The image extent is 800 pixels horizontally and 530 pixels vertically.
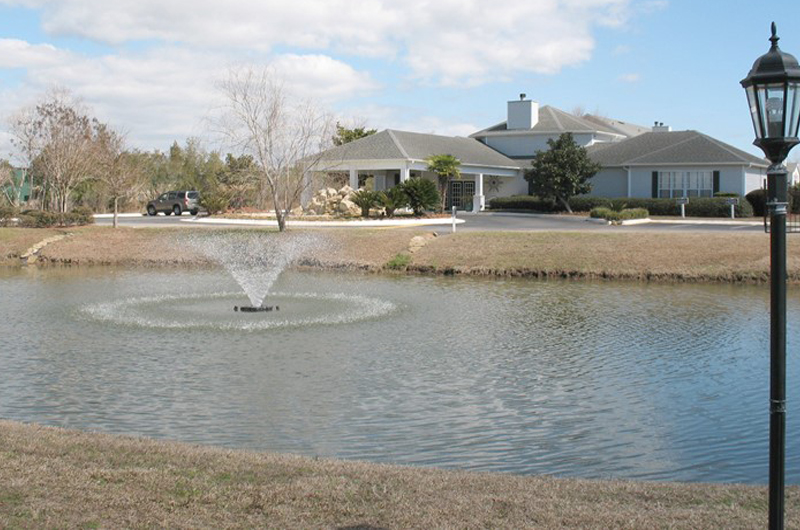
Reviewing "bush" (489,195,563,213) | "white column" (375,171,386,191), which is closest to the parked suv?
"white column" (375,171,386,191)

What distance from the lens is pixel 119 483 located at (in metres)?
7.12

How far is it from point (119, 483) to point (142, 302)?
50.6ft

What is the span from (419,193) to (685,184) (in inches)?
661

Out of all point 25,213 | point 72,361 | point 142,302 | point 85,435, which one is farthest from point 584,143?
point 85,435

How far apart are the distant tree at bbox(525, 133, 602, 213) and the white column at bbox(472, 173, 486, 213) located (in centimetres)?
374

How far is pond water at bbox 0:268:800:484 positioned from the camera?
32.5 ft

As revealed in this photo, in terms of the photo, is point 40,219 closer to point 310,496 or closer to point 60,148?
point 60,148

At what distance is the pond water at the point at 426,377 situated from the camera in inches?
390

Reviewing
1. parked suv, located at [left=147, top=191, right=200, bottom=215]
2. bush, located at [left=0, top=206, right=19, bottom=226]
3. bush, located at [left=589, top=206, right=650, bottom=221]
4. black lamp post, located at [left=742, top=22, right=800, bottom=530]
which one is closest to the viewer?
black lamp post, located at [left=742, top=22, right=800, bottom=530]

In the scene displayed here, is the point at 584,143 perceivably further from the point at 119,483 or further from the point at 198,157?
the point at 119,483

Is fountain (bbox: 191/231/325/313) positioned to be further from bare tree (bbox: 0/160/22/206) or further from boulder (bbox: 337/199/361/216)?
bare tree (bbox: 0/160/22/206)

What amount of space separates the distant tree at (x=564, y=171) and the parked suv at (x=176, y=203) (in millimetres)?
22297

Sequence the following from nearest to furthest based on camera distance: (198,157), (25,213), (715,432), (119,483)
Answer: (119,483) → (715,432) → (25,213) → (198,157)

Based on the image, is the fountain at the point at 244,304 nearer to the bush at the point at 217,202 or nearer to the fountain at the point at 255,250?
the fountain at the point at 255,250
